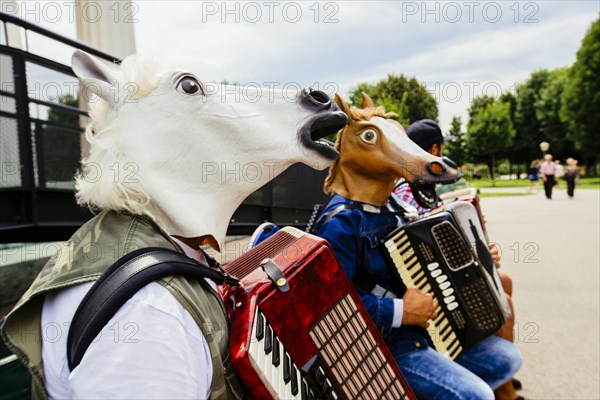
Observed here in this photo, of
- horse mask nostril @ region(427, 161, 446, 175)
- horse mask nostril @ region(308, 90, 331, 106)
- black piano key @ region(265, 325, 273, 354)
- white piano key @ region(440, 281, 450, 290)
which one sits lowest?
white piano key @ region(440, 281, 450, 290)

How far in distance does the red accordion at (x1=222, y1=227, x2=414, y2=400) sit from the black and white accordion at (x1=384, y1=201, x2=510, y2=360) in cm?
64

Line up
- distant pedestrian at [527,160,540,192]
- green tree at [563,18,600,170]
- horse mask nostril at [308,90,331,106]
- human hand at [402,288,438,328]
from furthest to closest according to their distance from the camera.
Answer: green tree at [563,18,600,170], distant pedestrian at [527,160,540,192], human hand at [402,288,438,328], horse mask nostril at [308,90,331,106]

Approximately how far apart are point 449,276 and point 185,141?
168cm

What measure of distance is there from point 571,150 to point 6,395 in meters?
53.4

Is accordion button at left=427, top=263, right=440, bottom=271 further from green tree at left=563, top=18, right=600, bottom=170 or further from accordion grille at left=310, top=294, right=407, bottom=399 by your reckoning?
green tree at left=563, top=18, right=600, bottom=170

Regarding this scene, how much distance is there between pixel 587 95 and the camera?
36.9m

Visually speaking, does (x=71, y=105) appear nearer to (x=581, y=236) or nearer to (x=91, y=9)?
(x=91, y=9)

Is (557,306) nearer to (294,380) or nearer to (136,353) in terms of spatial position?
(294,380)

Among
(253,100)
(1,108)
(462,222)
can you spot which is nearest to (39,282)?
(253,100)

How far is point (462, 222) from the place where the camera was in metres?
2.48

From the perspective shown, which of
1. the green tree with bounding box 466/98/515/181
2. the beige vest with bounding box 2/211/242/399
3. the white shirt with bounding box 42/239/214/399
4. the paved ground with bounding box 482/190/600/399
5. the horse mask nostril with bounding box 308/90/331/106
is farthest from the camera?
the green tree with bounding box 466/98/515/181

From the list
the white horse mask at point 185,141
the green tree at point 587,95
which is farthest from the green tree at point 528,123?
the white horse mask at point 185,141

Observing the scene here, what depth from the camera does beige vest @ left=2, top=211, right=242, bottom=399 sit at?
3.14 feet

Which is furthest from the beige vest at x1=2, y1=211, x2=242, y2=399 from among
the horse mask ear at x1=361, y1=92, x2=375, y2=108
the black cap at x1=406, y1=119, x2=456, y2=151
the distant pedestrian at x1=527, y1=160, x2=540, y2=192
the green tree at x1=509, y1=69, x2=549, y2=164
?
the green tree at x1=509, y1=69, x2=549, y2=164
